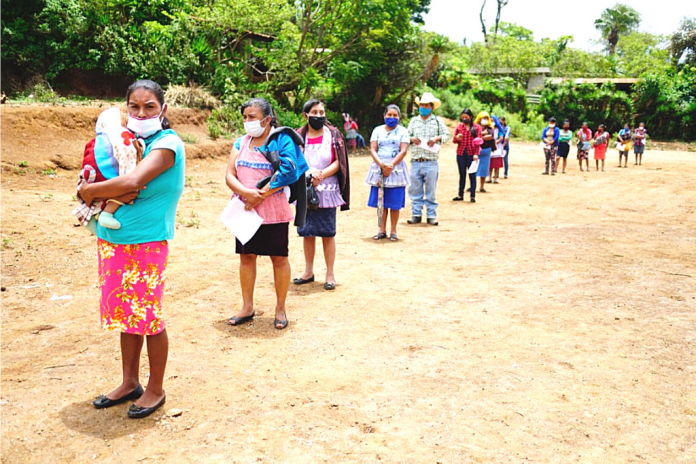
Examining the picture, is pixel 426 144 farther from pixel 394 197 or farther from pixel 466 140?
pixel 466 140

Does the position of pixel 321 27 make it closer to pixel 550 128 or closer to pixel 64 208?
pixel 550 128

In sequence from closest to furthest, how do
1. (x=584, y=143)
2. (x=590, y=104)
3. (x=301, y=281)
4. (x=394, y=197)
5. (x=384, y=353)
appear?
(x=384, y=353), (x=301, y=281), (x=394, y=197), (x=584, y=143), (x=590, y=104)

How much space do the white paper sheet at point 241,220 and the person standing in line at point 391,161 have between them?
11.8 feet

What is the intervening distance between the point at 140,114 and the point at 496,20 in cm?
6384

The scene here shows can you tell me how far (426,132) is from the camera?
30.2 ft

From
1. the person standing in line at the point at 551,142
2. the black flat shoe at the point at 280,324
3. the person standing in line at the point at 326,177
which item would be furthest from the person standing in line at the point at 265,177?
the person standing in line at the point at 551,142

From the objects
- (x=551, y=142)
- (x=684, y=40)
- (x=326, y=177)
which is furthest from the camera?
(x=684, y=40)

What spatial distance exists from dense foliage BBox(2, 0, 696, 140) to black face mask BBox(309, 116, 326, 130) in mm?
12490

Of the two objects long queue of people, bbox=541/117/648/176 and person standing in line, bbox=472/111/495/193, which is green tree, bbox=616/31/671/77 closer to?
long queue of people, bbox=541/117/648/176

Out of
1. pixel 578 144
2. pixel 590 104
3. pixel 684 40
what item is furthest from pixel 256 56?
pixel 684 40

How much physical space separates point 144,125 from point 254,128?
145 cm

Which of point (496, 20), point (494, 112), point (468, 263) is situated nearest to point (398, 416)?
point (468, 263)

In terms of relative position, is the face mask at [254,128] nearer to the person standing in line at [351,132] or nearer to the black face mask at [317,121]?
the black face mask at [317,121]

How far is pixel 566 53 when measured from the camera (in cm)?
4653
